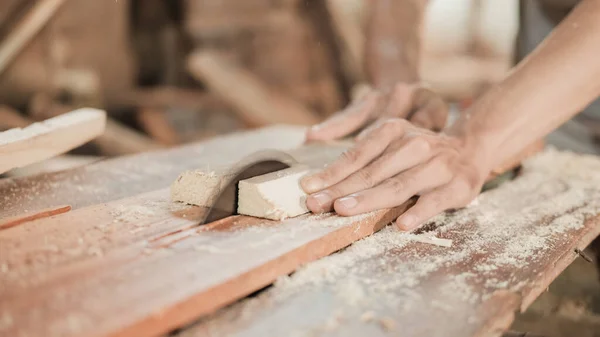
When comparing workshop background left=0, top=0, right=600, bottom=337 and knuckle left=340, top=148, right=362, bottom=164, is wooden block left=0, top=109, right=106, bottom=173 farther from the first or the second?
workshop background left=0, top=0, right=600, bottom=337

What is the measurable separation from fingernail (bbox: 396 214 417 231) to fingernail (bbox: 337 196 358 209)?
110 mm

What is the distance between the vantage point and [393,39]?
8.51 ft

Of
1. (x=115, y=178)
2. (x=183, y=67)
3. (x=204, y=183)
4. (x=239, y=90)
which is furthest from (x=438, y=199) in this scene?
(x=183, y=67)

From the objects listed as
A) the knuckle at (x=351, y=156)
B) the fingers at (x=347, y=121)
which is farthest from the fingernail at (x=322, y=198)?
the fingers at (x=347, y=121)

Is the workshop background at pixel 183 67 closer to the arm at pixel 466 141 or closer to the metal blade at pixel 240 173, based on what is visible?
the arm at pixel 466 141

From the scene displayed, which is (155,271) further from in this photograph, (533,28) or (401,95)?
(533,28)

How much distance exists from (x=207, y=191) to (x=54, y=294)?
45cm

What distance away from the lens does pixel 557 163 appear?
190 cm

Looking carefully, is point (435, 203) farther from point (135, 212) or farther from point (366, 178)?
point (135, 212)

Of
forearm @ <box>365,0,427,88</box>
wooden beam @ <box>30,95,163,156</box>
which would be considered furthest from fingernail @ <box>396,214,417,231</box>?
wooden beam @ <box>30,95,163,156</box>

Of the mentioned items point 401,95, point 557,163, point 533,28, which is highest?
point 533,28

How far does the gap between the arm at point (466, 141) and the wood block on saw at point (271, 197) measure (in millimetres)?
33

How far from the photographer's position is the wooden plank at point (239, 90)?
13.7 ft

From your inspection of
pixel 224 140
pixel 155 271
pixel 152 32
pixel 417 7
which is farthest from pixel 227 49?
pixel 155 271
